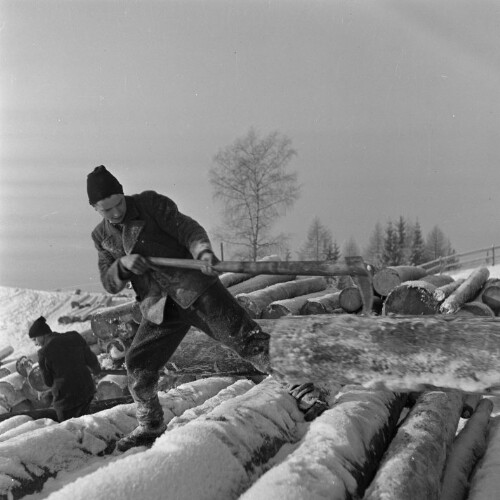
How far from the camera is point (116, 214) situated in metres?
3.55

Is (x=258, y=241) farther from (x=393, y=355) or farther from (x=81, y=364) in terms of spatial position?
(x=393, y=355)

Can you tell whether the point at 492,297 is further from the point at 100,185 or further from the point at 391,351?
the point at 100,185

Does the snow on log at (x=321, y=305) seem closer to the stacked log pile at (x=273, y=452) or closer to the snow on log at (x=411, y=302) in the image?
the snow on log at (x=411, y=302)

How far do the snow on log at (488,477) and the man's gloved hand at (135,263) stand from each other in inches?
82.3

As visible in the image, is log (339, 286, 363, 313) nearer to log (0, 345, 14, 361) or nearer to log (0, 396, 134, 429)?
log (0, 396, 134, 429)

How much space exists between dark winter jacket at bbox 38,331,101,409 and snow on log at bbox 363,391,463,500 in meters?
3.04

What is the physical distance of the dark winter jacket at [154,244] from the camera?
3648 mm

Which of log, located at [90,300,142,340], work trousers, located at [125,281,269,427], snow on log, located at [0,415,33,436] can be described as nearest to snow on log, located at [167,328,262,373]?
snow on log, located at [0,415,33,436]

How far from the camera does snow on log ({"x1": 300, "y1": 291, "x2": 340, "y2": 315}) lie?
8414mm

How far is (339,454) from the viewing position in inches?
116

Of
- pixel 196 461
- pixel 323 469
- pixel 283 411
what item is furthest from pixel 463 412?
pixel 196 461

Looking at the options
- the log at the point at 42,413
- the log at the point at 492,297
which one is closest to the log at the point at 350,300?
the log at the point at 492,297

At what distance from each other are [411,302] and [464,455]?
377 centimetres

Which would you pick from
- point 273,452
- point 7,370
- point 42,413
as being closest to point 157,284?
point 273,452
